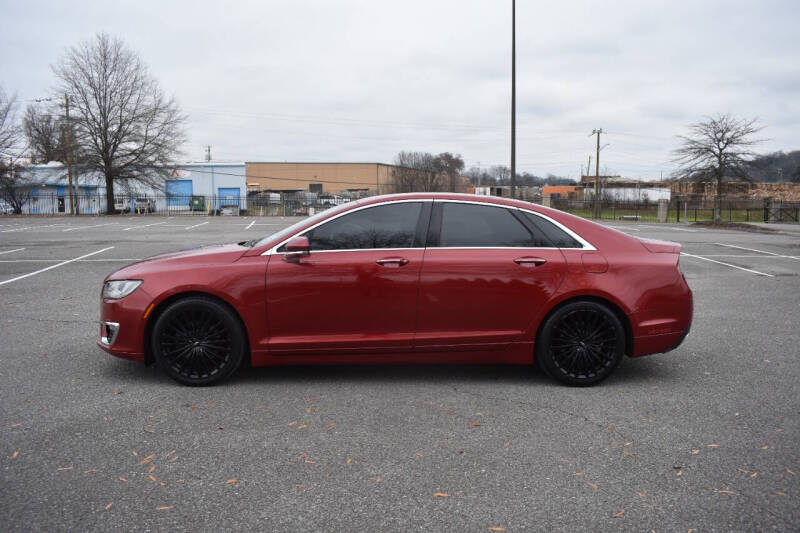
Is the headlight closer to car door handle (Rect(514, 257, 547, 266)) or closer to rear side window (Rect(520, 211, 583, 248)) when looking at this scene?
car door handle (Rect(514, 257, 547, 266))

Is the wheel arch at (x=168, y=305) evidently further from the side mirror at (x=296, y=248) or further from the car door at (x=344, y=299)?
the side mirror at (x=296, y=248)


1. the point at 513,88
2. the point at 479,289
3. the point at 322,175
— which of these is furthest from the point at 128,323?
the point at 322,175

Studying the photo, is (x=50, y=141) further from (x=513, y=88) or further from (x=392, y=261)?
(x=392, y=261)

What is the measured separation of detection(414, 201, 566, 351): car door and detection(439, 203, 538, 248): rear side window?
0.01 metres

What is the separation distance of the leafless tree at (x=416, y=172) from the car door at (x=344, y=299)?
6938cm

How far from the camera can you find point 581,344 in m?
4.64

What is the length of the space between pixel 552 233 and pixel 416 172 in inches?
3106

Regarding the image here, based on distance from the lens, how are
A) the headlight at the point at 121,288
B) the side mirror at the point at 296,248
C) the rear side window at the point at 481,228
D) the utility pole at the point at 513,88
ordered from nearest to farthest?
the side mirror at the point at 296,248, the headlight at the point at 121,288, the rear side window at the point at 481,228, the utility pole at the point at 513,88

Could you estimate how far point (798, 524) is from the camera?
2.71 m

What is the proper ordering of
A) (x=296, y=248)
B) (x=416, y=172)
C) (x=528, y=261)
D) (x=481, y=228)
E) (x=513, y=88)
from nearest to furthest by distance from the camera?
(x=296, y=248) < (x=528, y=261) < (x=481, y=228) < (x=513, y=88) < (x=416, y=172)

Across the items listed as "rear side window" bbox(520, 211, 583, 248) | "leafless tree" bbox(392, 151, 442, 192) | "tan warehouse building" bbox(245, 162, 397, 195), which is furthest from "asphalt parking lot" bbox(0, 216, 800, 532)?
"tan warehouse building" bbox(245, 162, 397, 195)

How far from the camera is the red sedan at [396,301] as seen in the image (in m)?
4.52

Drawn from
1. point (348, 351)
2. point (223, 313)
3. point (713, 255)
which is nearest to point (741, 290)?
point (713, 255)

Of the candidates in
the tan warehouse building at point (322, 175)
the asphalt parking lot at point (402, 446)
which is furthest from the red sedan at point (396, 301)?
the tan warehouse building at point (322, 175)
